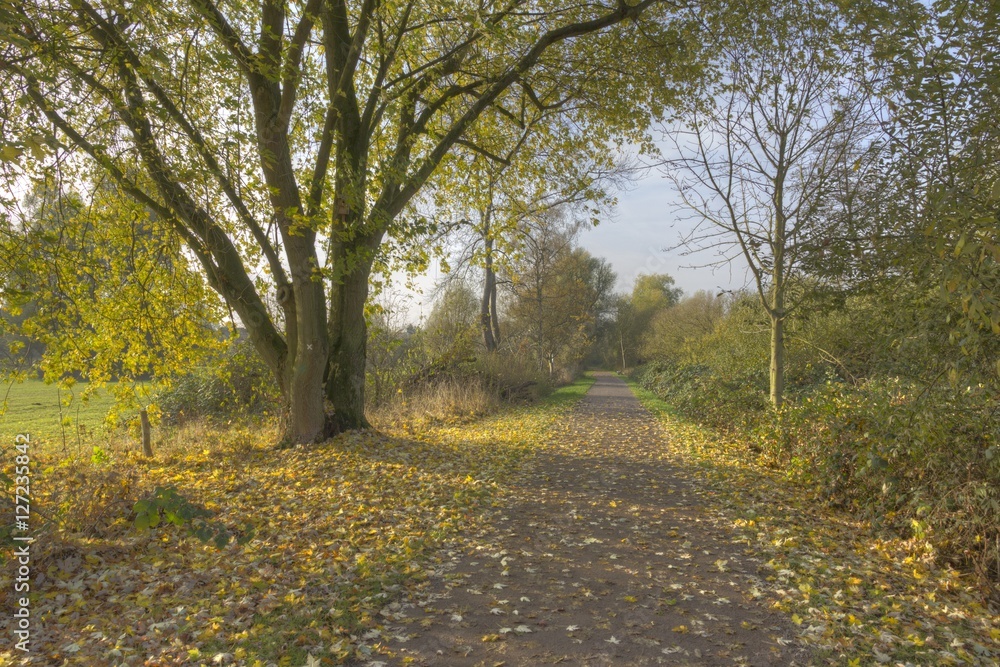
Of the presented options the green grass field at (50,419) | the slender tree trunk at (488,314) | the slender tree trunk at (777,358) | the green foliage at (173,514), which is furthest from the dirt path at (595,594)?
the slender tree trunk at (488,314)

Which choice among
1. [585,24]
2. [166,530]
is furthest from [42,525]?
[585,24]

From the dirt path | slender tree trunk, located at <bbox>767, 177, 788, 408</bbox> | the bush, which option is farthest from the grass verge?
the bush

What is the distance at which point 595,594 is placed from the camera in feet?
14.1

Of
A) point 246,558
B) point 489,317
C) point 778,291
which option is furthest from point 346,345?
point 489,317

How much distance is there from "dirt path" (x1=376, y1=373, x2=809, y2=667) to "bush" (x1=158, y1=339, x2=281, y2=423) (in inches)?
427

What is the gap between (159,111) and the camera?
6.61 meters

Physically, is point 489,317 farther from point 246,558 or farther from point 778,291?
point 246,558

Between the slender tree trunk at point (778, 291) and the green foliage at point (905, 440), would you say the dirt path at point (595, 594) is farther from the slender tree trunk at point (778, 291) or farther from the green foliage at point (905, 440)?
the slender tree trunk at point (778, 291)

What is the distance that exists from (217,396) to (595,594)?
16271 mm

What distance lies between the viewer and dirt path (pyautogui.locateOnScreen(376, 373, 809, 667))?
11.3 ft

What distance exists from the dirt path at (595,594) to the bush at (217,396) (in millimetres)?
10852

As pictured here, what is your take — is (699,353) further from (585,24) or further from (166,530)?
(166,530)

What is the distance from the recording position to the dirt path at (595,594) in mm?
3438

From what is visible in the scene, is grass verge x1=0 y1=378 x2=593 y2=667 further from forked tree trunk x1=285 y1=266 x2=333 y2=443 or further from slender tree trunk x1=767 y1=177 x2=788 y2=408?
slender tree trunk x1=767 y1=177 x2=788 y2=408
